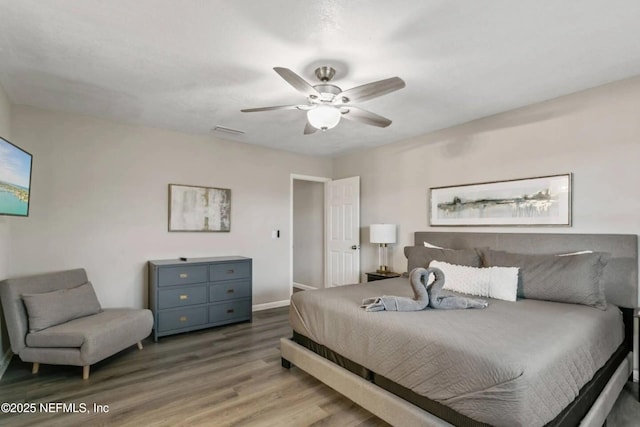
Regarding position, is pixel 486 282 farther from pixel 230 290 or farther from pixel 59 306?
pixel 59 306

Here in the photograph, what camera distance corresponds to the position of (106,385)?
256cm

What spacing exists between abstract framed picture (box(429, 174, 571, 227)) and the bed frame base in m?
1.33

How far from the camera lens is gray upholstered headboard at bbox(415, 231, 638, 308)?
2639 millimetres

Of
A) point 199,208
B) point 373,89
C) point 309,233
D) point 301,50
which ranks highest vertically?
point 301,50

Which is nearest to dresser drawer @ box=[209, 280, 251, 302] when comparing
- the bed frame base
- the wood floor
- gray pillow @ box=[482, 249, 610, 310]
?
the wood floor

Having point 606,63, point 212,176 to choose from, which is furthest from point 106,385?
point 606,63

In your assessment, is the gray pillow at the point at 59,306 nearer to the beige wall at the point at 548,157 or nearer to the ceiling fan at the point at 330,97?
the ceiling fan at the point at 330,97

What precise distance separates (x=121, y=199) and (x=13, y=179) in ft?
4.48

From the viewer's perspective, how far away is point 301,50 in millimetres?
2248

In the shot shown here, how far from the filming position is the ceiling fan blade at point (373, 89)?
6.79 feet

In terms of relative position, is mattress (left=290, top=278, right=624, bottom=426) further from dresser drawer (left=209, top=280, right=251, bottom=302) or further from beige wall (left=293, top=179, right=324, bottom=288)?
beige wall (left=293, top=179, right=324, bottom=288)

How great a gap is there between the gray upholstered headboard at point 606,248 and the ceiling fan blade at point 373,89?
2.20m

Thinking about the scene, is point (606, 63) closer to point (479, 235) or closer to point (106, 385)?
point (479, 235)

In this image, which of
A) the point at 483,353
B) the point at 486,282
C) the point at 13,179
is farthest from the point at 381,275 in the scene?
the point at 13,179
